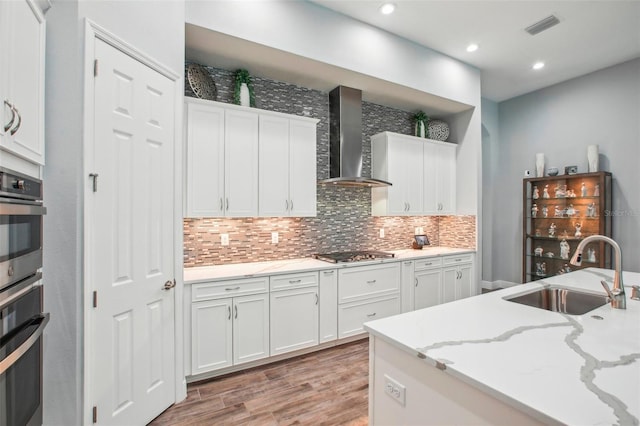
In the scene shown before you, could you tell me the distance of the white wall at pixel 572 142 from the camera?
13.0 ft

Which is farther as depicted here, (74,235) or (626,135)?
(626,135)

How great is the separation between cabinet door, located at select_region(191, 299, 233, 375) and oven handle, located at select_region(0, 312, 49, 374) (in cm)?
115

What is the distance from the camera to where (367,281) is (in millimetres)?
3350

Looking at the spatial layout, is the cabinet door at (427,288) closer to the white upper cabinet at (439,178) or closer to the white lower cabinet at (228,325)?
the white upper cabinet at (439,178)

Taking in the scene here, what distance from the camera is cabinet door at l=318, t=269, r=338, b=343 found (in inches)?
120

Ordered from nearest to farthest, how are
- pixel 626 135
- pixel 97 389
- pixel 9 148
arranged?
pixel 9 148 → pixel 97 389 → pixel 626 135

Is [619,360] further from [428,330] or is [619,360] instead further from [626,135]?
[626,135]

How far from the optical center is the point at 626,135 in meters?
4.00

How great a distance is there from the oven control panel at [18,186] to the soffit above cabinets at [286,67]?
66.9 inches

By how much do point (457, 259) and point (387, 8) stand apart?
3.19 m

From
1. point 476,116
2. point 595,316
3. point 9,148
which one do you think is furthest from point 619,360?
point 476,116

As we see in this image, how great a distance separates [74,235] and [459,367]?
1879mm

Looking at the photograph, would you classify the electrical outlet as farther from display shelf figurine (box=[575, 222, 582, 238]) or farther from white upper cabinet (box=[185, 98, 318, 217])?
display shelf figurine (box=[575, 222, 582, 238])

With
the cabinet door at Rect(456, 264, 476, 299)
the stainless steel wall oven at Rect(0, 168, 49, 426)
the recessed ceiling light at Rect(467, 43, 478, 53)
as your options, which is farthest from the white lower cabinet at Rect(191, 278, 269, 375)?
the recessed ceiling light at Rect(467, 43, 478, 53)
